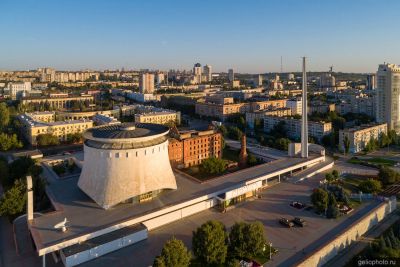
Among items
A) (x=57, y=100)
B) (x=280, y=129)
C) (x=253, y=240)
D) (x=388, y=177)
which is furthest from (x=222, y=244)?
(x=57, y=100)

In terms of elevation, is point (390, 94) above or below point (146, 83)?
below

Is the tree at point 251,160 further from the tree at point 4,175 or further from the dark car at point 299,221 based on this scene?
the tree at point 4,175

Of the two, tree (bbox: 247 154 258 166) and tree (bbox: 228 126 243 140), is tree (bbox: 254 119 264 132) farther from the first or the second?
tree (bbox: 247 154 258 166)

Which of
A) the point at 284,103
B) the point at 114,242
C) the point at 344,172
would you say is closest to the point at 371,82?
the point at 284,103

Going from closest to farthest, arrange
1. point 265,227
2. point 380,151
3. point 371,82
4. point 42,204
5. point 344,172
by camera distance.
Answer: point 265,227 → point 42,204 → point 344,172 → point 380,151 → point 371,82

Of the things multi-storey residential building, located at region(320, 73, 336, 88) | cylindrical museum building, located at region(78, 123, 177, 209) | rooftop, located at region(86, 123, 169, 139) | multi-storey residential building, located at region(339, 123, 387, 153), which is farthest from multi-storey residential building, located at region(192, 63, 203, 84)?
cylindrical museum building, located at region(78, 123, 177, 209)

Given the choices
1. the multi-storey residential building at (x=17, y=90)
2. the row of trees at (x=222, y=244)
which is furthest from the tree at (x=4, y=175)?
the multi-storey residential building at (x=17, y=90)

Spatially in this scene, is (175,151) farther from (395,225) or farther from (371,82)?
(371,82)

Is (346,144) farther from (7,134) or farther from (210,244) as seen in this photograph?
(7,134)
